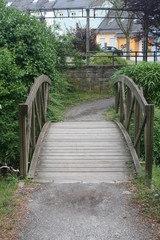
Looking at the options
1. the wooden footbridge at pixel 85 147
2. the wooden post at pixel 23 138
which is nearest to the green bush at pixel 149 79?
the wooden footbridge at pixel 85 147

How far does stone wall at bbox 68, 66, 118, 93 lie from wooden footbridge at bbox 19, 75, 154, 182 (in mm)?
6258

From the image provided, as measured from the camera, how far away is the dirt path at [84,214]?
11.7 ft

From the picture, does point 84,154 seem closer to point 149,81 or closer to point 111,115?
point 111,115

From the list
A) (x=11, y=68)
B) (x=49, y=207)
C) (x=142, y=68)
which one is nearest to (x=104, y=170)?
(x=49, y=207)

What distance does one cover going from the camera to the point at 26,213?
407cm

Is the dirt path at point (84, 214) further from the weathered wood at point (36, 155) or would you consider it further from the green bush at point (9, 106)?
the green bush at point (9, 106)

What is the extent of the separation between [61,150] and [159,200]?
2638 millimetres

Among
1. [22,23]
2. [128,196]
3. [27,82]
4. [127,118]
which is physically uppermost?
[22,23]

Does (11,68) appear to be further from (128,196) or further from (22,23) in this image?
(128,196)

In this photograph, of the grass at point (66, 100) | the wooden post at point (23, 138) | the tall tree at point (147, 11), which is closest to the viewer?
the wooden post at point (23, 138)

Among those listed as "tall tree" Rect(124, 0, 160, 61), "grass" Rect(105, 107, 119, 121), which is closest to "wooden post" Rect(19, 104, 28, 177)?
"grass" Rect(105, 107, 119, 121)

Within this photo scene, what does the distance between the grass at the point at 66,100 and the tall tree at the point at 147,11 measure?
127 inches

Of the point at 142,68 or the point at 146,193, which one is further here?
the point at 142,68

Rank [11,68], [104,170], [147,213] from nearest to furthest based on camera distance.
A: [147,213]
[104,170]
[11,68]
